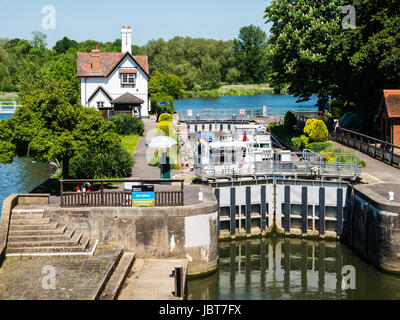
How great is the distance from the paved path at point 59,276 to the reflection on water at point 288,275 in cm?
482

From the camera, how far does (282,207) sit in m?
37.0

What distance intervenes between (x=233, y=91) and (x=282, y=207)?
400ft

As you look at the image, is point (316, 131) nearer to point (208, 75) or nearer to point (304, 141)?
point (304, 141)

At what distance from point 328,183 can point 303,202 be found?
1.93 meters

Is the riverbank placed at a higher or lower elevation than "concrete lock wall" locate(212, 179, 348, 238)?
higher

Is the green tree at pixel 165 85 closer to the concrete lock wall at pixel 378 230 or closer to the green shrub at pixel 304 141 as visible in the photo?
the green shrub at pixel 304 141

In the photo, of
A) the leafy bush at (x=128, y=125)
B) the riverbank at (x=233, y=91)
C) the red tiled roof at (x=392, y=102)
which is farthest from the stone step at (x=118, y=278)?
the riverbank at (x=233, y=91)

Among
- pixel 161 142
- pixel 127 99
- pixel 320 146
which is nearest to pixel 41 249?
pixel 161 142

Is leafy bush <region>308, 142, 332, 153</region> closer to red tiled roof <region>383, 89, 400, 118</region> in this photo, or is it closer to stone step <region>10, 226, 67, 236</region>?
red tiled roof <region>383, 89, 400, 118</region>

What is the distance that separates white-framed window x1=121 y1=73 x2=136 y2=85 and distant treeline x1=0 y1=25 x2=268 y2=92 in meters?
56.5

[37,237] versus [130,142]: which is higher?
[130,142]

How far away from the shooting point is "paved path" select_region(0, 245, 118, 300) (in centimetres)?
2294

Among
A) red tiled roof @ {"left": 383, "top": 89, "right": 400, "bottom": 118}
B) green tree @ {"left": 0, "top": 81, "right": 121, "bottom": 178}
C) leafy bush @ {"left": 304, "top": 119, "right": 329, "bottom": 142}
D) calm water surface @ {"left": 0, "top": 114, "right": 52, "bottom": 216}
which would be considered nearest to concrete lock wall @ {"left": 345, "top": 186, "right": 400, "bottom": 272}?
red tiled roof @ {"left": 383, "top": 89, "right": 400, "bottom": 118}

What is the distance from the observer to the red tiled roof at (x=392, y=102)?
45.2 metres
